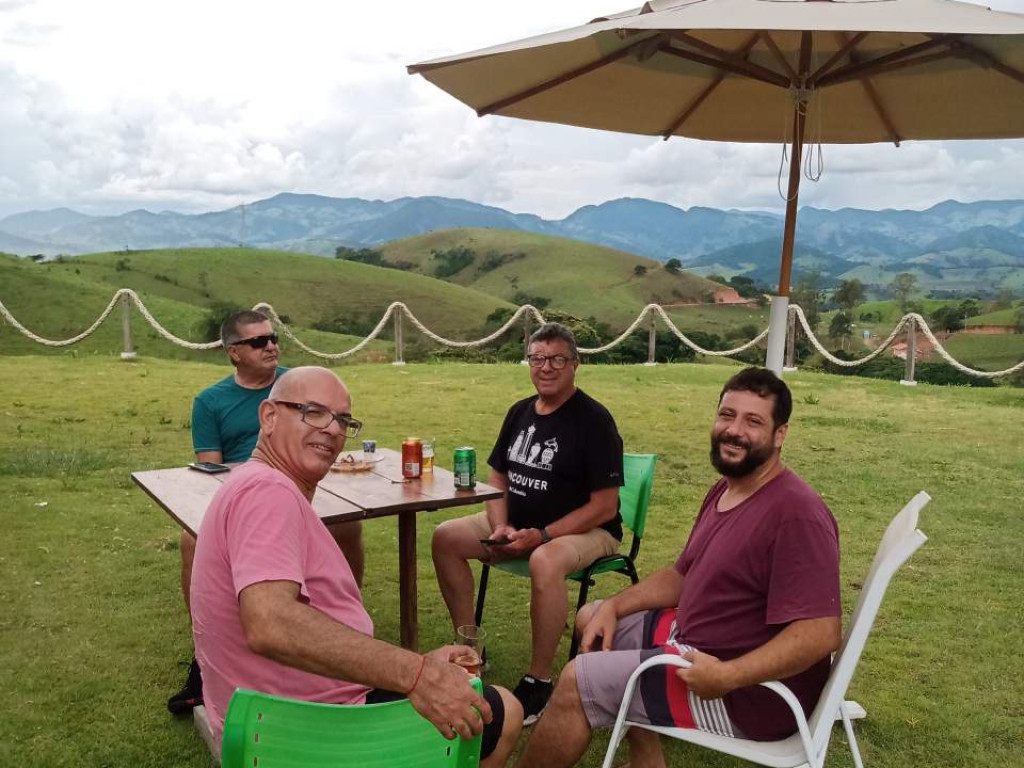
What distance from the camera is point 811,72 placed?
366cm

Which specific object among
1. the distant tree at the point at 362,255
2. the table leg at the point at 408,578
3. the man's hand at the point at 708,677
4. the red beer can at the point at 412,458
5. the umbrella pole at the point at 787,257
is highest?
the distant tree at the point at 362,255

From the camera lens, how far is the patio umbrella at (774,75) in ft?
9.22

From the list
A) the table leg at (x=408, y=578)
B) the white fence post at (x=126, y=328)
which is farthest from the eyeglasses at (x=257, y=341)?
the white fence post at (x=126, y=328)

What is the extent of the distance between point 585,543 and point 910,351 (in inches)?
378

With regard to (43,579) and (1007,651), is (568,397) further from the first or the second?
(43,579)

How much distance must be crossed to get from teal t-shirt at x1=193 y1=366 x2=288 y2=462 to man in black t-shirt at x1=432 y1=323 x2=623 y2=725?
102 cm

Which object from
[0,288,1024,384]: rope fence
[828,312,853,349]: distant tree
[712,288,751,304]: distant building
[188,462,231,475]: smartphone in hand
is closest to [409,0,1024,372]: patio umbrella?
[188,462,231,475]: smartphone in hand

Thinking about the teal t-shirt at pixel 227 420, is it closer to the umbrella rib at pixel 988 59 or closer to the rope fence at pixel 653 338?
the umbrella rib at pixel 988 59

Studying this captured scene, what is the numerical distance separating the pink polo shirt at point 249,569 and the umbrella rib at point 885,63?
2.93 metres

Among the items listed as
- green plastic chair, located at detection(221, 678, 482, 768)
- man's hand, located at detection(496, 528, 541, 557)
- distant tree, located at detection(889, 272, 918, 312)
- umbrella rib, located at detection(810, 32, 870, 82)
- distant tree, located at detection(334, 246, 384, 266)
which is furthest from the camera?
distant tree, located at detection(334, 246, 384, 266)

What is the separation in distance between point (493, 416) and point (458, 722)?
785cm

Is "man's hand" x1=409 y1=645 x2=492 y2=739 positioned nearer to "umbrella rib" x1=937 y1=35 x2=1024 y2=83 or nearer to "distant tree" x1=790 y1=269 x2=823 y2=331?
"umbrella rib" x1=937 y1=35 x2=1024 y2=83

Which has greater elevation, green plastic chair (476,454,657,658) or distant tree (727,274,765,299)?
distant tree (727,274,765,299)

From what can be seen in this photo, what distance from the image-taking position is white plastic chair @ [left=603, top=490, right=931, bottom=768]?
2.17 m
